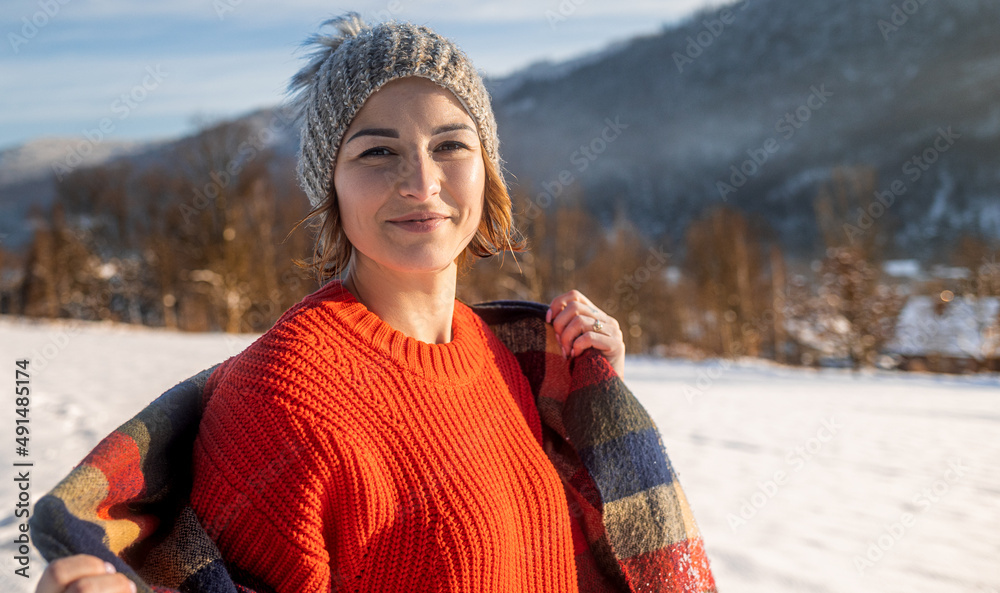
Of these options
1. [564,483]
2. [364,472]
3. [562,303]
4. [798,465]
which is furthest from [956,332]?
[364,472]

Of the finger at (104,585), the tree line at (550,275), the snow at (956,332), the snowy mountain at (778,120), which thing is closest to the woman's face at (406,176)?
the finger at (104,585)

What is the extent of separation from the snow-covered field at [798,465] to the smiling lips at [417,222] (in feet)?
7.76

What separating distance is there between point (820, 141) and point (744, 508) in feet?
279

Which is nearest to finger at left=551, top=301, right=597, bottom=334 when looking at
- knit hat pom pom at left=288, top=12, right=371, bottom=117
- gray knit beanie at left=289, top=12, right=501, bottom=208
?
gray knit beanie at left=289, top=12, right=501, bottom=208

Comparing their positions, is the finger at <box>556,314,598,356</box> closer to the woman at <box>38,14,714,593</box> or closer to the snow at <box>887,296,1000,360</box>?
the woman at <box>38,14,714,593</box>

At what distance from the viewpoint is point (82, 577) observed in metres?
0.74

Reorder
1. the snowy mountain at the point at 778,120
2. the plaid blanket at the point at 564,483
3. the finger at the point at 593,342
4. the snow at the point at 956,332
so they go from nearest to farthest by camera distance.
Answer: the plaid blanket at the point at 564,483 < the finger at the point at 593,342 < the snow at the point at 956,332 < the snowy mountain at the point at 778,120

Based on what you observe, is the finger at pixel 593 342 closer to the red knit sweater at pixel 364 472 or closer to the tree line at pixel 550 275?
the red knit sweater at pixel 364 472

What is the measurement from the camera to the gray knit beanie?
116cm

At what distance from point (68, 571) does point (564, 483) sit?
994 mm

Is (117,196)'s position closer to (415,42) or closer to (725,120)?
(415,42)

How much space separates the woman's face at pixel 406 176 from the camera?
3.76ft

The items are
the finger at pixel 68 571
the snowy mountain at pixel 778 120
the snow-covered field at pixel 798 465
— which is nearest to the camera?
the finger at pixel 68 571

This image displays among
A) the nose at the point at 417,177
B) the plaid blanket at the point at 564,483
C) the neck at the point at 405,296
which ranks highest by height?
the nose at the point at 417,177
